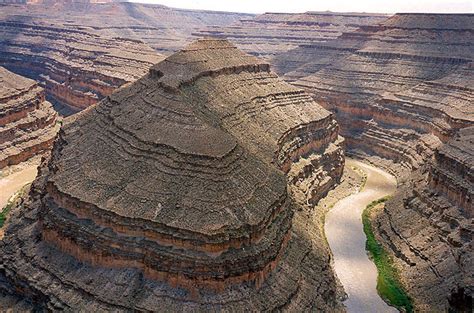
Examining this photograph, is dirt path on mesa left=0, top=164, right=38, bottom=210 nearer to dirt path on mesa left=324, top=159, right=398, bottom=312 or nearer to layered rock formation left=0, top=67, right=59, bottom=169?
layered rock formation left=0, top=67, right=59, bottom=169

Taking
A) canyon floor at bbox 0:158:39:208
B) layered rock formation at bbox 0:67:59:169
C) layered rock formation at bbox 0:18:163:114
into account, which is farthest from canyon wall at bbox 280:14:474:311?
layered rock formation at bbox 0:67:59:169

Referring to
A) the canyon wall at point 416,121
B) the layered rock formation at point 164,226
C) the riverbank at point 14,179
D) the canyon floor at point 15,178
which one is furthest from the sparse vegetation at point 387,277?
the canyon floor at point 15,178

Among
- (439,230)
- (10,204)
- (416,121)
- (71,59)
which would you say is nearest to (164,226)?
(439,230)

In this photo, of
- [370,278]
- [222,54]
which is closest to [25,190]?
[222,54]

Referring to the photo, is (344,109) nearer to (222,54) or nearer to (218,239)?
(222,54)

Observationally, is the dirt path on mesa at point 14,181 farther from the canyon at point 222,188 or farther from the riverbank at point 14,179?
the canyon at point 222,188

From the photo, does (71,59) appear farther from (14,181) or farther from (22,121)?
(14,181)

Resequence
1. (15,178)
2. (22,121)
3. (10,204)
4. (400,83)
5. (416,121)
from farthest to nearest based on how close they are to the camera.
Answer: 1. (400,83)
2. (416,121)
3. (22,121)
4. (15,178)
5. (10,204)
